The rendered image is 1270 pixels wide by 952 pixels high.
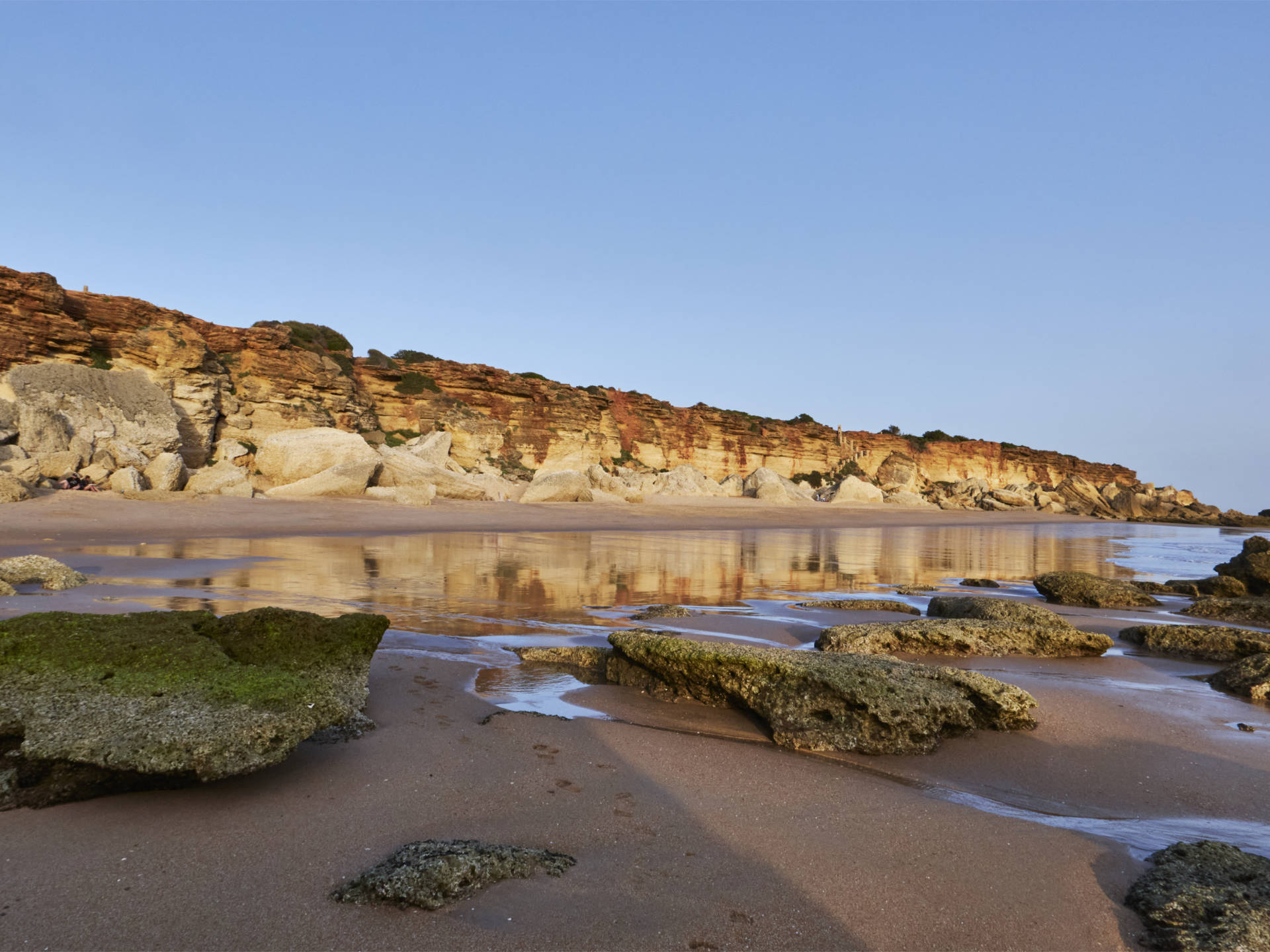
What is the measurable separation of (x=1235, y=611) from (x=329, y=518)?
17.7 metres

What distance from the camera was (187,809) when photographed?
2566mm

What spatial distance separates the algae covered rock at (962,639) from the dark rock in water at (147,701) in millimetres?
3839

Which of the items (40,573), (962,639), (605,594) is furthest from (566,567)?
(962,639)

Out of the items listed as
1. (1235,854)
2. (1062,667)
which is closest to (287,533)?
(1062,667)

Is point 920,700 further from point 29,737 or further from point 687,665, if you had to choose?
point 29,737

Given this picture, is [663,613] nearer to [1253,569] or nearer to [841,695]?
[841,695]

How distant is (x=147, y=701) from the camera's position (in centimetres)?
282

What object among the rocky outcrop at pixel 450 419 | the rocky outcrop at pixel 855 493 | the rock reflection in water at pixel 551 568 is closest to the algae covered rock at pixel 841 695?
the rock reflection in water at pixel 551 568

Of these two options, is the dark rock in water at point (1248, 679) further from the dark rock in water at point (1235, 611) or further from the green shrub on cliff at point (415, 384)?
the green shrub on cliff at point (415, 384)

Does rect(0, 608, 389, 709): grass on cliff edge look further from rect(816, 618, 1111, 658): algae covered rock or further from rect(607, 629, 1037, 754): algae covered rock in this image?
rect(816, 618, 1111, 658): algae covered rock

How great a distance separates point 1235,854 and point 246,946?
309 cm

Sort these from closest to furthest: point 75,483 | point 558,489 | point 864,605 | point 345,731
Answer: point 345,731 < point 864,605 < point 75,483 < point 558,489

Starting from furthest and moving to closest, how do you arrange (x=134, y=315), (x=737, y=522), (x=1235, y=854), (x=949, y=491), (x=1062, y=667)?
(x=949, y=491) < (x=737, y=522) < (x=134, y=315) < (x=1062, y=667) < (x=1235, y=854)

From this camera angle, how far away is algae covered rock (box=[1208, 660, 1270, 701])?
4.75 m
